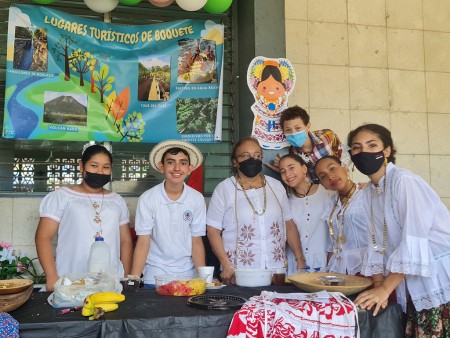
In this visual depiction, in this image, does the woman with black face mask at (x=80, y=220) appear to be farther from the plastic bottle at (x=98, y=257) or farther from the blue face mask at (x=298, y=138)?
the blue face mask at (x=298, y=138)

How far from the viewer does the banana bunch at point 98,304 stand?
1886mm

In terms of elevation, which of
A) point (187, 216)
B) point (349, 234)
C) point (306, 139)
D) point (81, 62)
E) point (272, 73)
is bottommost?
point (349, 234)

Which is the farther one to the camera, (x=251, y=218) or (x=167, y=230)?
(x=251, y=218)

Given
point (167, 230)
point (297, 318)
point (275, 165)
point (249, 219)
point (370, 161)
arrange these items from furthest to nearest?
point (275, 165) < point (249, 219) < point (167, 230) < point (370, 161) < point (297, 318)

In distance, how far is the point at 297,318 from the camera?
200 centimetres

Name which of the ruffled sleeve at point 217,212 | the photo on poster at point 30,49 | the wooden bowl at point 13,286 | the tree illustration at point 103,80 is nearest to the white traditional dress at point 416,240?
the ruffled sleeve at point 217,212

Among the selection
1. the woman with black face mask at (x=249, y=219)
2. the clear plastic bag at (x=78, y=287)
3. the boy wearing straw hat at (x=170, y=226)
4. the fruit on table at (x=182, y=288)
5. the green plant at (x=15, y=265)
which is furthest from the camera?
the green plant at (x=15, y=265)

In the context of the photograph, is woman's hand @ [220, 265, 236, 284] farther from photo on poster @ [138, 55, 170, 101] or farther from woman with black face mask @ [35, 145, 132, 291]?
photo on poster @ [138, 55, 170, 101]

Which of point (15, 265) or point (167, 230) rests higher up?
point (167, 230)

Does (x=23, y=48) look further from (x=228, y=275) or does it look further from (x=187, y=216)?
(x=228, y=275)

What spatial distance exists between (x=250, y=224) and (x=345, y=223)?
648mm

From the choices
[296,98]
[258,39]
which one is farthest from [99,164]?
[296,98]

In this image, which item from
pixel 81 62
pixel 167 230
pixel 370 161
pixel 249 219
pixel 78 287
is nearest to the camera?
pixel 78 287

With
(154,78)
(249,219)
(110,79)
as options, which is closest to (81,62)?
(110,79)
